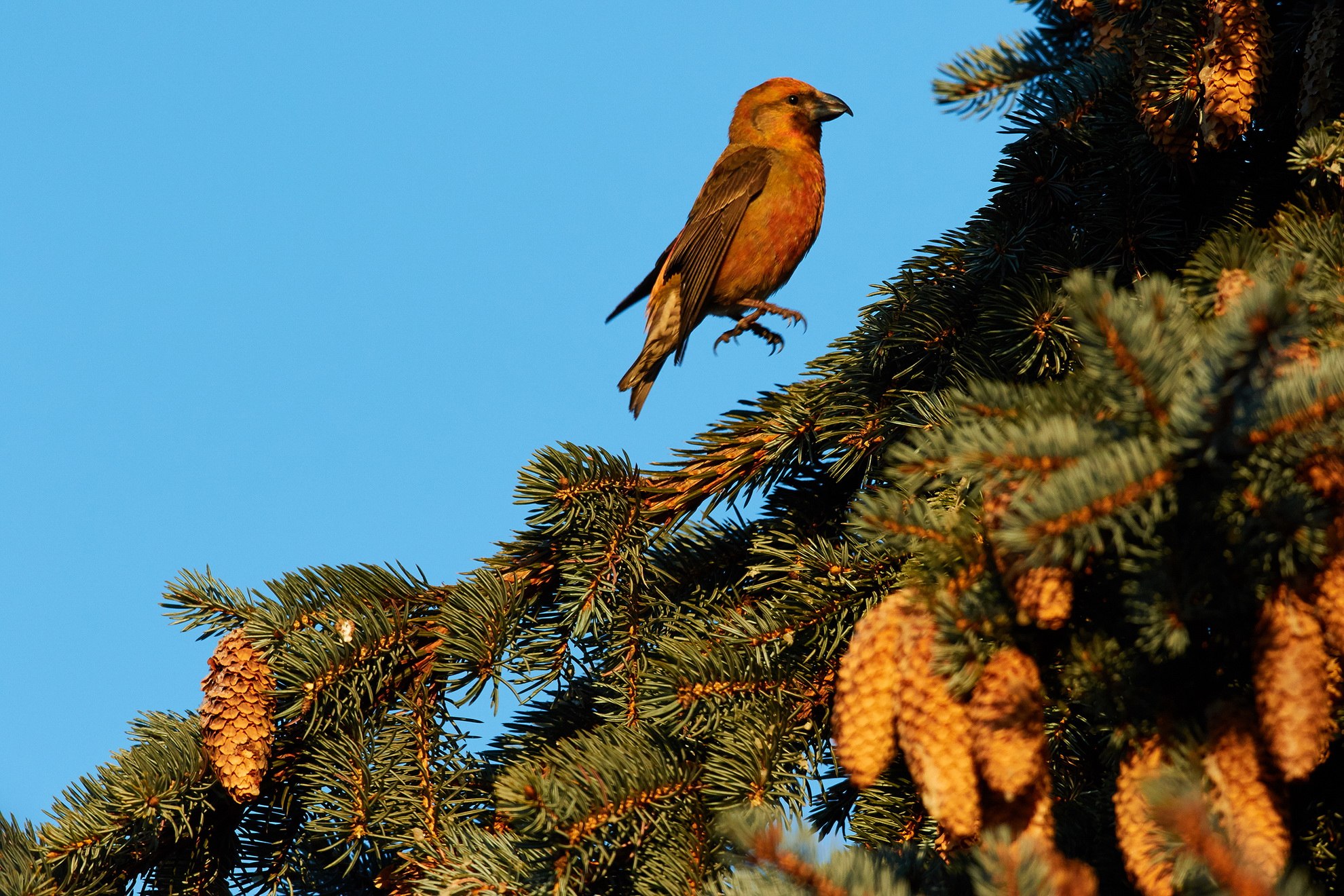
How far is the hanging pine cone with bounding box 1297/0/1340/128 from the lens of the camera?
2.35m

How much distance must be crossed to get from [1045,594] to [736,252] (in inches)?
186

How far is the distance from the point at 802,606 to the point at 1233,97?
1336mm

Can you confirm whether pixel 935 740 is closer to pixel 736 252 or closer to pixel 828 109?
pixel 736 252

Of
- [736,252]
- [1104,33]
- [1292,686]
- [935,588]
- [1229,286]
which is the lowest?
[1292,686]

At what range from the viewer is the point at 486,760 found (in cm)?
239

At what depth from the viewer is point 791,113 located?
655 centimetres

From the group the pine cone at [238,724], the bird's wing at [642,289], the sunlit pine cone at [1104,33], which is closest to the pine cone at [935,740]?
the pine cone at [238,724]

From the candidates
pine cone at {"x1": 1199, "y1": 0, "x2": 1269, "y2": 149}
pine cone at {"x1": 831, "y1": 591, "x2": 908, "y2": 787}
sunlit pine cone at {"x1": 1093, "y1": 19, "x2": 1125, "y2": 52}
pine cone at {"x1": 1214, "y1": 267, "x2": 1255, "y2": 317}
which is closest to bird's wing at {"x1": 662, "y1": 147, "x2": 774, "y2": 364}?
sunlit pine cone at {"x1": 1093, "y1": 19, "x2": 1125, "y2": 52}

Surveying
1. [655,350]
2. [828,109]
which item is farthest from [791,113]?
[655,350]

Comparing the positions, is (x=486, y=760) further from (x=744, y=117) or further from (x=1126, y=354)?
(x=744, y=117)

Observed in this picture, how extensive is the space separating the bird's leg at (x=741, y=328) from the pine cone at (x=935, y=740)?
434 cm

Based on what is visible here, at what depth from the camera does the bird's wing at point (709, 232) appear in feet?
19.0

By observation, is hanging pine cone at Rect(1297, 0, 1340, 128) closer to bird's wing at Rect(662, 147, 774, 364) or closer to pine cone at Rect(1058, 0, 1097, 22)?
pine cone at Rect(1058, 0, 1097, 22)

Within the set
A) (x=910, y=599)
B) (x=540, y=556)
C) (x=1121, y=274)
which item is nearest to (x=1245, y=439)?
(x=910, y=599)
